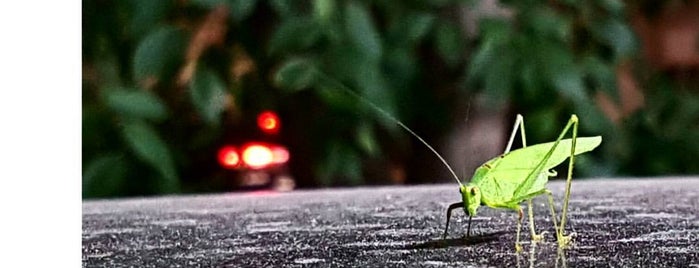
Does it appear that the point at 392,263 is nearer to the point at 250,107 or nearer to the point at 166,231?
the point at 166,231

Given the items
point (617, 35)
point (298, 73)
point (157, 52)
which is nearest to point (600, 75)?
point (617, 35)

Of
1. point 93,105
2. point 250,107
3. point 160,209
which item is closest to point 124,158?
point 93,105

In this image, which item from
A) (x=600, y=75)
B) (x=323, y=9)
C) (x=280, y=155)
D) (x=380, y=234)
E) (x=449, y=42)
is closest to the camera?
(x=380, y=234)

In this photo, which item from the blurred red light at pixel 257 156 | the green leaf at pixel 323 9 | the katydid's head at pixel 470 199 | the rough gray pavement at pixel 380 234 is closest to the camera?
the rough gray pavement at pixel 380 234

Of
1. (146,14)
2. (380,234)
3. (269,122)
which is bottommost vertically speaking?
(380,234)

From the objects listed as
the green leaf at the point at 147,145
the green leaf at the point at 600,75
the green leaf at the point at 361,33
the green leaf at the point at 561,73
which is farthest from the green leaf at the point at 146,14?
the green leaf at the point at 600,75

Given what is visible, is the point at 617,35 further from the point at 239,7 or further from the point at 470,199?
the point at 470,199

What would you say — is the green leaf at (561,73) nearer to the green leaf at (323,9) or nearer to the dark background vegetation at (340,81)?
the dark background vegetation at (340,81)
